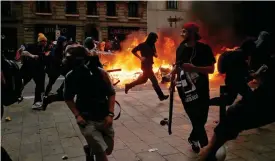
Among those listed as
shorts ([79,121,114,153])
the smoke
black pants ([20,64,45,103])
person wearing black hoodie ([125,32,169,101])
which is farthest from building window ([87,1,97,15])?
shorts ([79,121,114,153])

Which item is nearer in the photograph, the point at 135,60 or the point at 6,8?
the point at 135,60

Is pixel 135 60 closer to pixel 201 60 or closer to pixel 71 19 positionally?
pixel 201 60

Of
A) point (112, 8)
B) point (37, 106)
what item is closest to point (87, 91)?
point (37, 106)

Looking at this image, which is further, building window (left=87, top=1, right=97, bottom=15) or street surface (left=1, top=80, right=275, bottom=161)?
building window (left=87, top=1, right=97, bottom=15)

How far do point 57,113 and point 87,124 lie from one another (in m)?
3.69

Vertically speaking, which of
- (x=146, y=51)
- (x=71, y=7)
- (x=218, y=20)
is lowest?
(x=146, y=51)

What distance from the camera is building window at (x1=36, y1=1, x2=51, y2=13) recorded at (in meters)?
30.4

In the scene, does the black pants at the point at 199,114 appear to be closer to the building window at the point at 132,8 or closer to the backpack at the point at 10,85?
the backpack at the point at 10,85

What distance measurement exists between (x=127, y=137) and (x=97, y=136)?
1.96 metres

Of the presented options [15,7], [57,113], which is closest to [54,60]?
[57,113]

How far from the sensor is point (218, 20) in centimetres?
1416

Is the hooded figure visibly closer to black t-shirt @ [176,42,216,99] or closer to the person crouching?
black t-shirt @ [176,42,216,99]

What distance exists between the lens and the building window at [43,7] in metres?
30.4

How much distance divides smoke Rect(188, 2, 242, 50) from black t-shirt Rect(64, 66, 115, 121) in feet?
37.4
